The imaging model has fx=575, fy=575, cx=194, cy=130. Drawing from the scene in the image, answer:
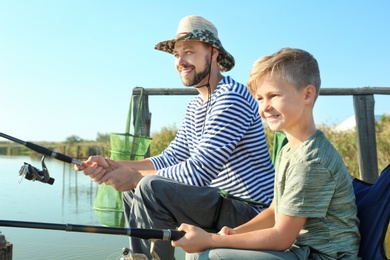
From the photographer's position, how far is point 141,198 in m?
2.32

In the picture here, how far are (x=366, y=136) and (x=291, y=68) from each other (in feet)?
8.03

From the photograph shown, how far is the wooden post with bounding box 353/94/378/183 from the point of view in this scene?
4.06 meters

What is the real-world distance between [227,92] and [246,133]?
0.66 feet

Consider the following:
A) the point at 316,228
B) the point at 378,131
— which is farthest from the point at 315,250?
the point at 378,131

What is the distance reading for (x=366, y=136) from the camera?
13.4ft

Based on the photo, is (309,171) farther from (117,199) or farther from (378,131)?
(378,131)

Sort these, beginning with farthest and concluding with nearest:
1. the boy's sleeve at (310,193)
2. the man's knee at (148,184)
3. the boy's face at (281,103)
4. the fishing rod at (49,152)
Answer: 1. the fishing rod at (49,152)
2. the man's knee at (148,184)
3. the boy's face at (281,103)
4. the boy's sleeve at (310,193)

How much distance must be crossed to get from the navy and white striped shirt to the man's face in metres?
0.16

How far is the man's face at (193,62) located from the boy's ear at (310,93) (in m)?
1.01

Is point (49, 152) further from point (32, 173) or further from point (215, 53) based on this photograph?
point (215, 53)

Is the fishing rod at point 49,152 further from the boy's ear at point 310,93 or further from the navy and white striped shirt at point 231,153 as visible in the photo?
the boy's ear at point 310,93

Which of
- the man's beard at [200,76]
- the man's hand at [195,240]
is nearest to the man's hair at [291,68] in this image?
the man's hand at [195,240]

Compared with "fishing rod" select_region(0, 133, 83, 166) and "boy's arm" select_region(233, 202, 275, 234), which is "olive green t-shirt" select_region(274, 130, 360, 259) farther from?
"fishing rod" select_region(0, 133, 83, 166)

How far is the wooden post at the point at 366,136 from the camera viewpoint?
4062 mm
